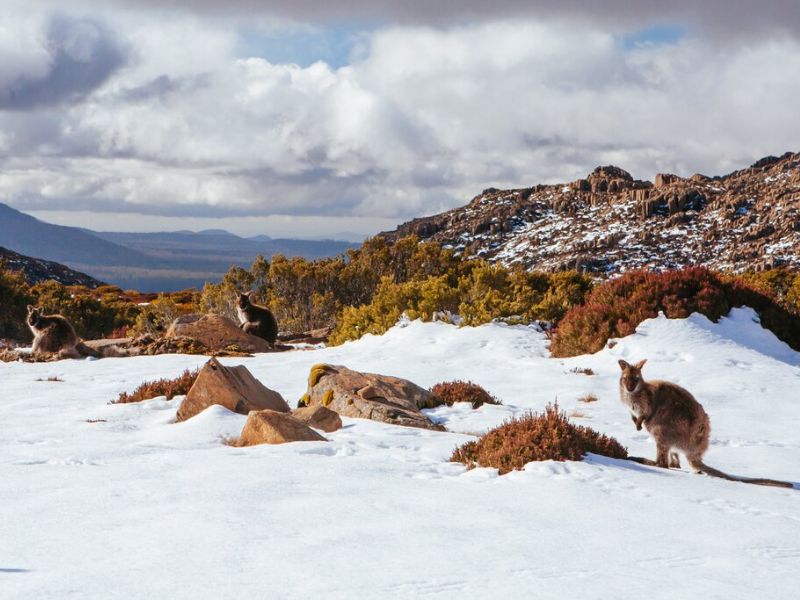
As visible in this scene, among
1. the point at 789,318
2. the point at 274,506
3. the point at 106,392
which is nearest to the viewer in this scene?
the point at 274,506

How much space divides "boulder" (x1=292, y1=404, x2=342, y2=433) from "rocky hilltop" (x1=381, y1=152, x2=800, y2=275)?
285 ft

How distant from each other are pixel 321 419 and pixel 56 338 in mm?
11058

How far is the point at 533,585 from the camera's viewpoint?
3.77 metres

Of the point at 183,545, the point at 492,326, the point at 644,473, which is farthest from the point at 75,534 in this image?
the point at 492,326

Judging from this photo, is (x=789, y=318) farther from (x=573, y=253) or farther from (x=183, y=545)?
(x=573, y=253)

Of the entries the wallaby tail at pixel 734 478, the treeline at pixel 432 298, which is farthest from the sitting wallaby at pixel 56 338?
the wallaby tail at pixel 734 478

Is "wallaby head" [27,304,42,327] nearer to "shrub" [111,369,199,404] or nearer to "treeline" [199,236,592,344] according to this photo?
"shrub" [111,369,199,404]

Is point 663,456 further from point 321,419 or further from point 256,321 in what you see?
point 256,321

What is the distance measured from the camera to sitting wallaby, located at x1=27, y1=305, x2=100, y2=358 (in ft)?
55.8

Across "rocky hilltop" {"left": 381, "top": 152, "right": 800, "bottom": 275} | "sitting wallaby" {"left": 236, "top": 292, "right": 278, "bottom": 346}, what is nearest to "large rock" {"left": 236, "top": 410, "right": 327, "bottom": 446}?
"sitting wallaby" {"left": 236, "top": 292, "right": 278, "bottom": 346}

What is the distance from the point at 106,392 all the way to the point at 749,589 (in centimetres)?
1033

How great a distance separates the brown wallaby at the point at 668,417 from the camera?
759 centimetres

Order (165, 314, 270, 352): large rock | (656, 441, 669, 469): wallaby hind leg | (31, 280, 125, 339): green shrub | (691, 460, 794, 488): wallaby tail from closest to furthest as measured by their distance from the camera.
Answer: (691, 460, 794, 488): wallaby tail → (656, 441, 669, 469): wallaby hind leg → (165, 314, 270, 352): large rock → (31, 280, 125, 339): green shrub

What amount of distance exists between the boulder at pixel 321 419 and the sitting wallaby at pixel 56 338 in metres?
10.3
